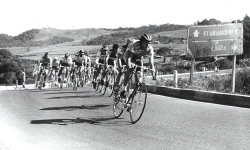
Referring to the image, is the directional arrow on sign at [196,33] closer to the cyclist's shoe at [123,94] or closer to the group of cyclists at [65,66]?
the group of cyclists at [65,66]

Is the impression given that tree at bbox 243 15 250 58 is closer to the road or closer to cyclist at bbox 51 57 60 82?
cyclist at bbox 51 57 60 82

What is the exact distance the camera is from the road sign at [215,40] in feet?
53.9

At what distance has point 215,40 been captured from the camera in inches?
660

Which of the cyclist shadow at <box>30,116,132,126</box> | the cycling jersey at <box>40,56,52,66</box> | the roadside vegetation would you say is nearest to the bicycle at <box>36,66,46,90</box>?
the cycling jersey at <box>40,56,52,66</box>

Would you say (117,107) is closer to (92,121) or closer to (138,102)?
(92,121)

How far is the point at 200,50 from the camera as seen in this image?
1730 centimetres

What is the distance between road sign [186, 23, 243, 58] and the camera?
53.9 feet

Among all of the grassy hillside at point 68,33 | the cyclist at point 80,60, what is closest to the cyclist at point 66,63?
the cyclist at point 80,60

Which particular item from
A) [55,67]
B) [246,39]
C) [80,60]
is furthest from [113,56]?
[246,39]

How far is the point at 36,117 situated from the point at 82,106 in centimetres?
225

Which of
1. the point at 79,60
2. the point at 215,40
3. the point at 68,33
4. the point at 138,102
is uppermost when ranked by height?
the point at 68,33

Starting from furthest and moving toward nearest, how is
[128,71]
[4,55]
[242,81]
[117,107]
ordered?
[4,55] → [242,81] → [117,107] → [128,71]

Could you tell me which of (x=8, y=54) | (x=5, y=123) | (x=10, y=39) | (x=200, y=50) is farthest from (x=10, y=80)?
(x=5, y=123)

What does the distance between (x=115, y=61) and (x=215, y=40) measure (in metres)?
4.31
